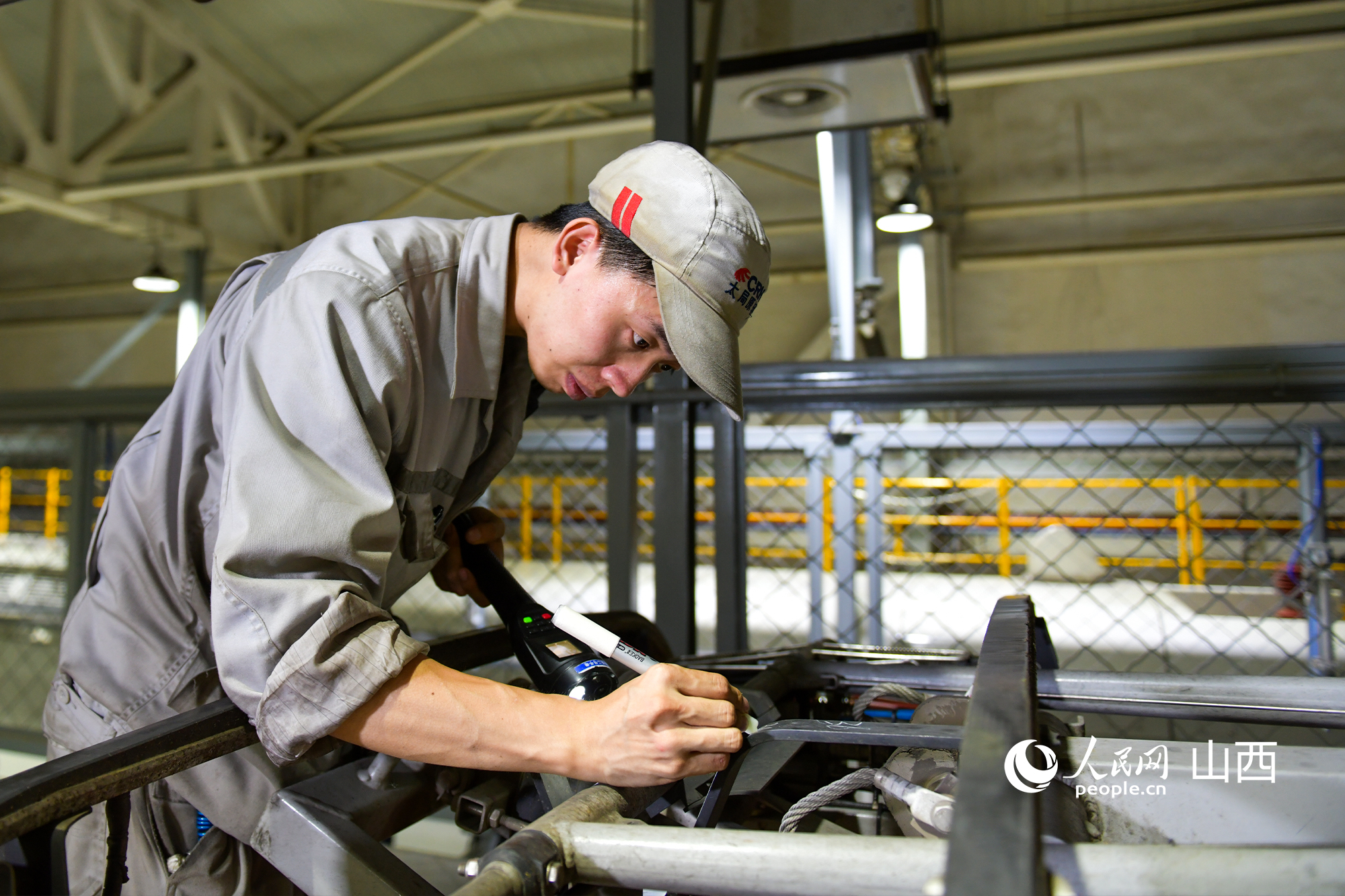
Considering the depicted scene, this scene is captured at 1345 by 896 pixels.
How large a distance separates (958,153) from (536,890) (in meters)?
8.75

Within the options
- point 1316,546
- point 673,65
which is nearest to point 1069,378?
point 673,65

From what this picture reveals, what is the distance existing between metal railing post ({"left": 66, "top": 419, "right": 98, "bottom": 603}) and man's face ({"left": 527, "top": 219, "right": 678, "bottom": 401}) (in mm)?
1915

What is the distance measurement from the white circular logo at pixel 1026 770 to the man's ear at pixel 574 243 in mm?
690

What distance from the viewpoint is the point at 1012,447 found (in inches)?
108

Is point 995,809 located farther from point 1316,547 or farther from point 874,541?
point 1316,547

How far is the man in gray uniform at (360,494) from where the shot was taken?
0.78m

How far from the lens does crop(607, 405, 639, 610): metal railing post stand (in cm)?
175

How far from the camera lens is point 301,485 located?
79 centimetres

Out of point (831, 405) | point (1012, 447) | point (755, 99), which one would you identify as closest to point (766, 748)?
point (831, 405)

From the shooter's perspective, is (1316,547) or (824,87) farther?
(1316,547)

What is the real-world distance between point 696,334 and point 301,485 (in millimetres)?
443

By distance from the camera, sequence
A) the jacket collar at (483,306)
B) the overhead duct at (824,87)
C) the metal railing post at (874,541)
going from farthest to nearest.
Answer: the metal railing post at (874,541) < the overhead duct at (824,87) < the jacket collar at (483,306)

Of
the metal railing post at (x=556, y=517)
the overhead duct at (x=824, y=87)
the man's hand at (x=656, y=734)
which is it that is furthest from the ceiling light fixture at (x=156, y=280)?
the man's hand at (x=656, y=734)

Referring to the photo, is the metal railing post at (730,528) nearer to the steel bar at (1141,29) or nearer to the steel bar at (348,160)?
the steel bar at (348,160)
